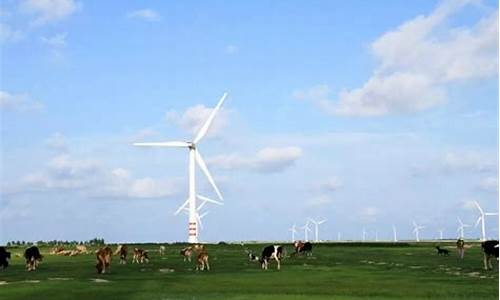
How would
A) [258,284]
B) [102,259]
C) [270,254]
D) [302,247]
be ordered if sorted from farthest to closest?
[302,247] < [270,254] < [102,259] < [258,284]

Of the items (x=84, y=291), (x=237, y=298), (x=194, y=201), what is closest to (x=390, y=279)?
(x=237, y=298)

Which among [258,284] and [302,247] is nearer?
[258,284]

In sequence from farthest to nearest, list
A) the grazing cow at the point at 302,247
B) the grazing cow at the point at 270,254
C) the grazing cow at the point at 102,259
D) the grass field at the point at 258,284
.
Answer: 1. the grazing cow at the point at 302,247
2. the grazing cow at the point at 270,254
3. the grazing cow at the point at 102,259
4. the grass field at the point at 258,284

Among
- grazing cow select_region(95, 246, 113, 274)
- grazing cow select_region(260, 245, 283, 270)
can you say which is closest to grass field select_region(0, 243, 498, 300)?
grazing cow select_region(95, 246, 113, 274)

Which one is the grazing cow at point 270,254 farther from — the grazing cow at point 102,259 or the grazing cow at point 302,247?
the grazing cow at point 302,247

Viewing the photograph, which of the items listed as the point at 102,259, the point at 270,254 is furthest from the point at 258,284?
the point at 270,254

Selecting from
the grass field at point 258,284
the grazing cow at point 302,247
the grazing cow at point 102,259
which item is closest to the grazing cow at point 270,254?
the grass field at point 258,284

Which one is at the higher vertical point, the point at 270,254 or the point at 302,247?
the point at 302,247

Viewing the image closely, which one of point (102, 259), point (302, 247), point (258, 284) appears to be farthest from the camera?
point (302, 247)

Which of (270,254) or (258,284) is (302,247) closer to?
(270,254)

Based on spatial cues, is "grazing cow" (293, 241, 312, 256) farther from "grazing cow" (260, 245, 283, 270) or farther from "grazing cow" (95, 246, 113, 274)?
"grazing cow" (95, 246, 113, 274)

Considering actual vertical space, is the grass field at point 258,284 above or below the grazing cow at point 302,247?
below

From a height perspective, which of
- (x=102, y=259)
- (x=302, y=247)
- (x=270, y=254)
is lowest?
(x=102, y=259)

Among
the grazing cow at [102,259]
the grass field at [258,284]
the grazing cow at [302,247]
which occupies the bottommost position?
the grass field at [258,284]
